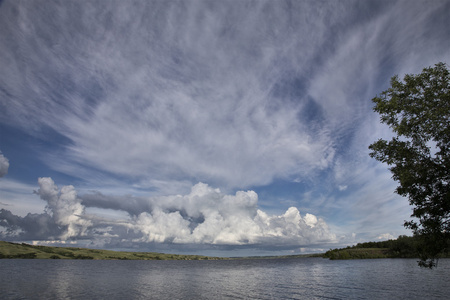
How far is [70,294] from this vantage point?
171 ft

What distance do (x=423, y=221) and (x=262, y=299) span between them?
111ft

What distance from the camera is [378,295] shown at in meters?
46.7

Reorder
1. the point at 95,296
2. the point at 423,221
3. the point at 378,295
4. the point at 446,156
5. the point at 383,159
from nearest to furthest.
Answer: the point at 446,156 < the point at 423,221 < the point at 383,159 < the point at 378,295 < the point at 95,296

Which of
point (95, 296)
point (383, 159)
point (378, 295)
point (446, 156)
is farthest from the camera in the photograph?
point (95, 296)

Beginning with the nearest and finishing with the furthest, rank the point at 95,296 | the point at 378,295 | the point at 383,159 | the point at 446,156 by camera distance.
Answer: the point at 446,156 < the point at 383,159 < the point at 378,295 < the point at 95,296

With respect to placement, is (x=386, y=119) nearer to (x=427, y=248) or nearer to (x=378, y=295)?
(x=427, y=248)

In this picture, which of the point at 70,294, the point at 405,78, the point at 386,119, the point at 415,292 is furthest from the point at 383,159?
the point at 70,294

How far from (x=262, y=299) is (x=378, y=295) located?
22.5 m

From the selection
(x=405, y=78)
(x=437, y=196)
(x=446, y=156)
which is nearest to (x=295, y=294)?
(x=437, y=196)

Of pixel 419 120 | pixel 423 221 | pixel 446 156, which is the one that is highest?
pixel 419 120

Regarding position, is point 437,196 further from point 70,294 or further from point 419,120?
point 70,294

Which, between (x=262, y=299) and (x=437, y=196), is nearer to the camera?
(x=437, y=196)

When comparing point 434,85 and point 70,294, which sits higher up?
point 434,85

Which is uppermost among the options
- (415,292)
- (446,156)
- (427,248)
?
(446,156)
